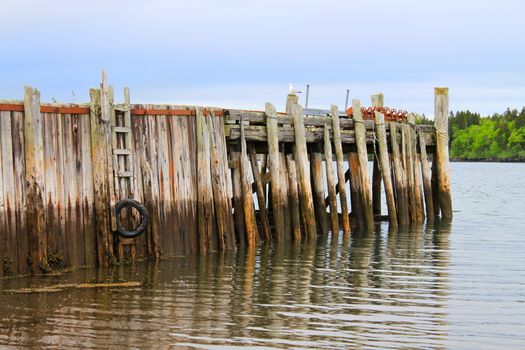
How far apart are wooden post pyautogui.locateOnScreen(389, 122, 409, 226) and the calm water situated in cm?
375

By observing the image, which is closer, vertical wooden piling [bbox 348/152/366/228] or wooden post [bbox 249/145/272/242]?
wooden post [bbox 249/145/272/242]

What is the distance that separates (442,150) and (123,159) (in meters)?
12.4

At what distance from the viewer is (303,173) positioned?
73.9ft

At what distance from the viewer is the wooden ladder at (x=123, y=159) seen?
18.3m

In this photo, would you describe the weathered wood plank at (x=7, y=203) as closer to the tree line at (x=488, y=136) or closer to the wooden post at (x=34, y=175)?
the wooden post at (x=34, y=175)

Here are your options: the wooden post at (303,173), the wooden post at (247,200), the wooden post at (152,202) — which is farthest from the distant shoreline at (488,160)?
the wooden post at (152,202)

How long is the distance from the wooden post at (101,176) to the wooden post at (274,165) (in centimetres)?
470

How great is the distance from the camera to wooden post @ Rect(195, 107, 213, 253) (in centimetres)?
1980

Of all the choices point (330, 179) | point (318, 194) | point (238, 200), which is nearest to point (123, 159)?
point (238, 200)

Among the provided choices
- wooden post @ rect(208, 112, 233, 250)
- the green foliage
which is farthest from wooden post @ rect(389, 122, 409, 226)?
the green foliage

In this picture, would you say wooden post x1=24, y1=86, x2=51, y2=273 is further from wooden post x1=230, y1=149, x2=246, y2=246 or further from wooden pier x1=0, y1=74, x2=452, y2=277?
wooden post x1=230, y1=149, x2=246, y2=246

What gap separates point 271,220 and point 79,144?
685cm

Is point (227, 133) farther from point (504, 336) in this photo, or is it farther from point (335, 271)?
point (504, 336)

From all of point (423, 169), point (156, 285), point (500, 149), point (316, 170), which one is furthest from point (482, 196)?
point (500, 149)
